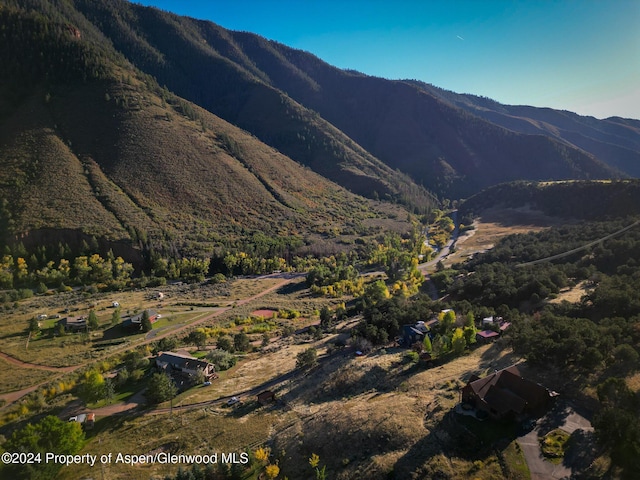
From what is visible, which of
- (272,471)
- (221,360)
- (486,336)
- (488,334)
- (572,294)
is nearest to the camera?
(272,471)

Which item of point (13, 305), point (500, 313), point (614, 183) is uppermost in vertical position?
point (614, 183)

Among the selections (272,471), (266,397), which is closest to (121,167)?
(266,397)

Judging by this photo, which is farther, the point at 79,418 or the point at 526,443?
the point at 79,418

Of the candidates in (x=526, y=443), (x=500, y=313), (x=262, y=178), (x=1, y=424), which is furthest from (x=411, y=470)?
(x=262, y=178)

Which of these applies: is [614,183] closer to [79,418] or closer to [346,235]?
[346,235]

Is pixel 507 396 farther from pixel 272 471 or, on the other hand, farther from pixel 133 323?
pixel 133 323

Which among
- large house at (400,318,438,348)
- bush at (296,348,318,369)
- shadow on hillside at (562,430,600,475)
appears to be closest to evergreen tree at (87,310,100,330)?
bush at (296,348,318,369)

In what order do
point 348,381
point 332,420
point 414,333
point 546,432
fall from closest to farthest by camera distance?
point 546,432
point 332,420
point 348,381
point 414,333

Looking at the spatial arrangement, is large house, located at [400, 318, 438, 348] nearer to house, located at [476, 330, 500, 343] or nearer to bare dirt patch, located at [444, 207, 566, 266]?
house, located at [476, 330, 500, 343]
